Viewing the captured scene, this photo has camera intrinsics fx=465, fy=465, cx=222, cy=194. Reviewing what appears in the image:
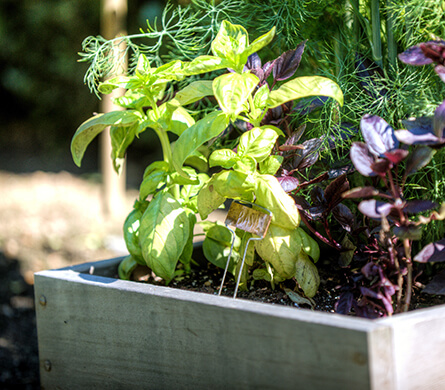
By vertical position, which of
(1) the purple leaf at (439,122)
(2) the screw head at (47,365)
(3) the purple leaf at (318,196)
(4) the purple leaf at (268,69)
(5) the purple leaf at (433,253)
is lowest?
(2) the screw head at (47,365)

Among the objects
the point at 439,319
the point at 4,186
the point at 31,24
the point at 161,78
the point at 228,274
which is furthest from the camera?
the point at 31,24

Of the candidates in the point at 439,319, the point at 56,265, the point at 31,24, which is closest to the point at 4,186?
the point at 56,265

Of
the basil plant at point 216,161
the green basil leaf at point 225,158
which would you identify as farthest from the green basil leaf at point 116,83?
the green basil leaf at point 225,158

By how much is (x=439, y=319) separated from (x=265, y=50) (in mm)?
662

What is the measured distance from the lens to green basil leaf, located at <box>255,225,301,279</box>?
2.25 ft

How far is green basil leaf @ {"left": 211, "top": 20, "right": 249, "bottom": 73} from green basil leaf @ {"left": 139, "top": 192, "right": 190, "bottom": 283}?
25cm

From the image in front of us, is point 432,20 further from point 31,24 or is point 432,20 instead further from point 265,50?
point 31,24

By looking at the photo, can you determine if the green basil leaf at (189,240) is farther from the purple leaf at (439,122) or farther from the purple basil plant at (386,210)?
the purple leaf at (439,122)

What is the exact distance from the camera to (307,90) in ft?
2.10

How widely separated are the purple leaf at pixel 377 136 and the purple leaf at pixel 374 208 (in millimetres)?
73

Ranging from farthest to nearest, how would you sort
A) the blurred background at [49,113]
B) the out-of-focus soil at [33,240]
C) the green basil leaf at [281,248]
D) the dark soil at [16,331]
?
the blurred background at [49,113] < the out-of-focus soil at [33,240] < the dark soil at [16,331] < the green basil leaf at [281,248]

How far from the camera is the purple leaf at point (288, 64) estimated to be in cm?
76

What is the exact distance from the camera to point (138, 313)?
2.19 ft

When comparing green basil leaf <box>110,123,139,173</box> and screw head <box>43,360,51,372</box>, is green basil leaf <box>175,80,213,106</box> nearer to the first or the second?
green basil leaf <box>110,123,139,173</box>
